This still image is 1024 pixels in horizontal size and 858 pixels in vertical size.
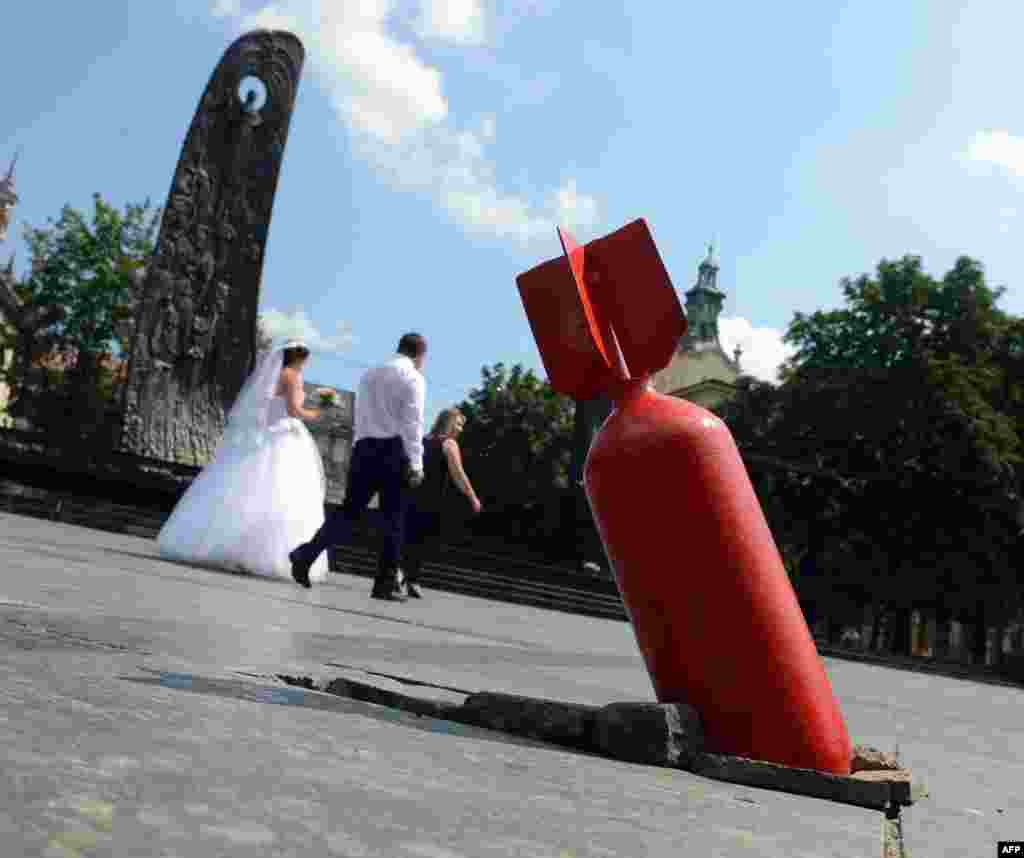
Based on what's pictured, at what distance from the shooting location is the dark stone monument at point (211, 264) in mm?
18938

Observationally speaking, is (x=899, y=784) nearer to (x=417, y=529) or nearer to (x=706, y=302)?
(x=417, y=529)

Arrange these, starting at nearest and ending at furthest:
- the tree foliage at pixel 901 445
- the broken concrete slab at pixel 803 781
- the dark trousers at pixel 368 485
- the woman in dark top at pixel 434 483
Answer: the broken concrete slab at pixel 803 781
the dark trousers at pixel 368 485
the woman in dark top at pixel 434 483
the tree foliage at pixel 901 445

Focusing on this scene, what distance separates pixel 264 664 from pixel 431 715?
59 cm

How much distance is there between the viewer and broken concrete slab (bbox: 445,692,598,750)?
2.34 metres

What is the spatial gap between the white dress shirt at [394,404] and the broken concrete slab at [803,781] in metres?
6.61

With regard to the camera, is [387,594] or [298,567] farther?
[387,594]

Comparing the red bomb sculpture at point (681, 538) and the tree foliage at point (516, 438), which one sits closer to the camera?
the red bomb sculpture at point (681, 538)

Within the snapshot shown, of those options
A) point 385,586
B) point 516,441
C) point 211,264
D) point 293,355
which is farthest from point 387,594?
point 516,441

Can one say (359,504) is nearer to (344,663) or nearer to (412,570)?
(412,570)

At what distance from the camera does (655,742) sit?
2191 mm

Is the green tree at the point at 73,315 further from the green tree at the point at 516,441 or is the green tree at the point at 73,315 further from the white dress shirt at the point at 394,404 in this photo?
the white dress shirt at the point at 394,404

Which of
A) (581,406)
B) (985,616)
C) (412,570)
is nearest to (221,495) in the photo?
(412,570)

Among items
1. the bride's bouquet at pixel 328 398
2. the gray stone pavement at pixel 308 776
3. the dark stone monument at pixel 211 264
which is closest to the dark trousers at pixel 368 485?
the bride's bouquet at pixel 328 398

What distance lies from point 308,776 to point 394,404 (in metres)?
7.39
